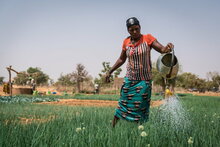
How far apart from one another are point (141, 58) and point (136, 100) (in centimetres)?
60

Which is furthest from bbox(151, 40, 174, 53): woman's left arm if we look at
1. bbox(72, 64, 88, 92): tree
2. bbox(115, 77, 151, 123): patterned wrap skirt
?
bbox(72, 64, 88, 92): tree

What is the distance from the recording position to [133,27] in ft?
10.8

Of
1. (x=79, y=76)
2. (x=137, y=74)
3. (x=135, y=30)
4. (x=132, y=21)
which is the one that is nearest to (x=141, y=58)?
(x=137, y=74)

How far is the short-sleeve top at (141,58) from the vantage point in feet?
10.8

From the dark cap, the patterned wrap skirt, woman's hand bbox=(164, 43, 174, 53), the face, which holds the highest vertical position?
the dark cap

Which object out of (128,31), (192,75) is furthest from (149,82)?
(192,75)

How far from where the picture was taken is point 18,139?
2.17 metres

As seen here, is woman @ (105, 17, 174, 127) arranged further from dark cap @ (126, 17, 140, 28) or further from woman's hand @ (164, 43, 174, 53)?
woman's hand @ (164, 43, 174, 53)

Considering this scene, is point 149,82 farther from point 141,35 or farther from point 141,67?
point 141,35

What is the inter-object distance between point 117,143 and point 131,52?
1706 millimetres

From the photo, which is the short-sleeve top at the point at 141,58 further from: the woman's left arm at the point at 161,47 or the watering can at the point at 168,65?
the watering can at the point at 168,65

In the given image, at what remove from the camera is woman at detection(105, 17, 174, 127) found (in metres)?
3.30

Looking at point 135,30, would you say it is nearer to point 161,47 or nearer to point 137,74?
point 161,47

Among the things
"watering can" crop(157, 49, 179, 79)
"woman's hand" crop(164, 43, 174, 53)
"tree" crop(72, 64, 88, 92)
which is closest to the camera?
"watering can" crop(157, 49, 179, 79)
